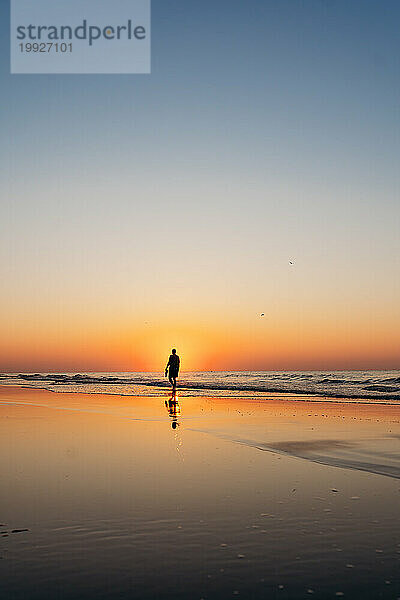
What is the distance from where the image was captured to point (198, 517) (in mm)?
7461

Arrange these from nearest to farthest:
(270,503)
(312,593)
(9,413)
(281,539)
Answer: (312,593) → (281,539) → (270,503) → (9,413)

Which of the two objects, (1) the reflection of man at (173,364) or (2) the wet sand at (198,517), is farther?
(1) the reflection of man at (173,364)

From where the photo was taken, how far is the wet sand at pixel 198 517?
17.7 ft

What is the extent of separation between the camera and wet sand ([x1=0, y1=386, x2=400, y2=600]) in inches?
213

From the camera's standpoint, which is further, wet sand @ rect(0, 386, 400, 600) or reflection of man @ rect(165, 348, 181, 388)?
reflection of man @ rect(165, 348, 181, 388)

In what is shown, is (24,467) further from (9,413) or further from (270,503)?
(9,413)

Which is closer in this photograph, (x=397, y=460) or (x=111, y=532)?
(x=111, y=532)

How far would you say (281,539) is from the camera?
6.60 metres

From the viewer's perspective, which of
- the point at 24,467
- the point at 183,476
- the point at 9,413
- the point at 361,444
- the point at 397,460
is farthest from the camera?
the point at 9,413

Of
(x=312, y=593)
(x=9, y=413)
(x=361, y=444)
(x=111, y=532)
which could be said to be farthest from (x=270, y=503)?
(x=9, y=413)

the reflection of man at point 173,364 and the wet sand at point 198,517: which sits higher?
the reflection of man at point 173,364

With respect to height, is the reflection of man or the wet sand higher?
the reflection of man

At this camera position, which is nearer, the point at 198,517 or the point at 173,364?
the point at 198,517

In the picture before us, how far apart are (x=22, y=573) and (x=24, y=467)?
5368 mm
